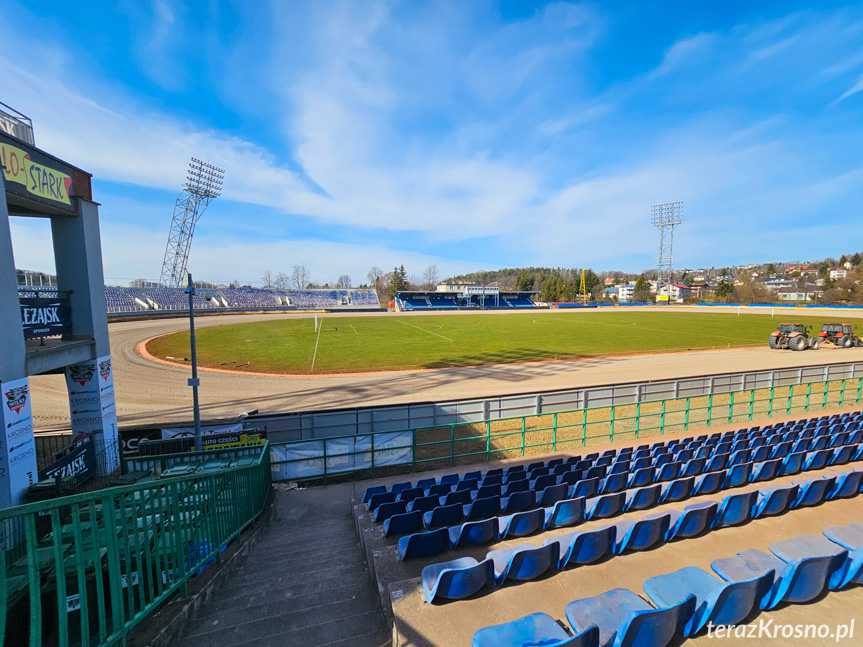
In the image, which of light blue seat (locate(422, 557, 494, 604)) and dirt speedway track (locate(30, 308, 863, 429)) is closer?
light blue seat (locate(422, 557, 494, 604))

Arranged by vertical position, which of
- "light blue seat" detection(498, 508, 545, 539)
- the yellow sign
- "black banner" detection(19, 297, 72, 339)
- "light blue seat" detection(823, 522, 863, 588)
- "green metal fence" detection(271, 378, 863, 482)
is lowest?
"green metal fence" detection(271, 378, 863, 482)

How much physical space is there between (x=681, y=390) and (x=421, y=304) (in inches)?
3501

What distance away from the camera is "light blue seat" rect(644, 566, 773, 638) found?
3.81 metres

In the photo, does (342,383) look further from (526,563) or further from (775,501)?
(775,501)

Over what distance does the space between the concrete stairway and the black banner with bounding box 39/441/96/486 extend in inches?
274

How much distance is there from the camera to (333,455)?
11312 mm

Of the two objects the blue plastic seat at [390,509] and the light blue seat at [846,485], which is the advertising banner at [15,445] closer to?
the blue plastic seat at [390,509]

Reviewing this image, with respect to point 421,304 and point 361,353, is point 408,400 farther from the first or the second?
point 421,304

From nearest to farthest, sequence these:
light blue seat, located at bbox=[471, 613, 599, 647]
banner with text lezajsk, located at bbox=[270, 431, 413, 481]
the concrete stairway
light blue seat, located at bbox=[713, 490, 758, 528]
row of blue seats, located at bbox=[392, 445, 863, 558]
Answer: light blue seat, located at bbox=[471, 613, 599, 647] → the concrete stairway → light blue seat, located at bbox=[713, 490, 758, 528] → row of blue seats, located at bbox=[392, 445, 863, 558] → banner with text lezajsk, located at bbox=[270, 431, 413, 481]

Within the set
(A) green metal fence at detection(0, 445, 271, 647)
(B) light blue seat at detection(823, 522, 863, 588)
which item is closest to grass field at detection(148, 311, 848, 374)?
(A) green metal fence at detection(0, 445, 271, 647)

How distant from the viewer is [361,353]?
106 ft

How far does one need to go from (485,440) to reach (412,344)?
2326 centimetres

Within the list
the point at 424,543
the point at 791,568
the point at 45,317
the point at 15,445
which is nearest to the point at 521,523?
the point at 424,543

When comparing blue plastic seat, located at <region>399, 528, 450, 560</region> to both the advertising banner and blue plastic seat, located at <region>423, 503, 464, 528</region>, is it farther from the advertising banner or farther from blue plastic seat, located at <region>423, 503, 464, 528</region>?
the advertising banner
